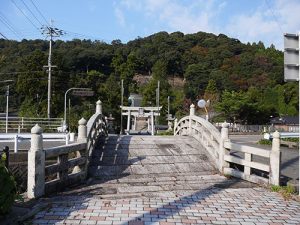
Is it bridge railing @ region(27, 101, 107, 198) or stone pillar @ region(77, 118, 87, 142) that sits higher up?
stone pillar @ region(77, 118, 87, 142)

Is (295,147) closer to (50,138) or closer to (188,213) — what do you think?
(50,138)

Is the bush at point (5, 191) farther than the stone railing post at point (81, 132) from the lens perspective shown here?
No

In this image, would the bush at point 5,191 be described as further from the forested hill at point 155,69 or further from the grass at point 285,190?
the forested hill at point 155,69

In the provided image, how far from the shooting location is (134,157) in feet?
35.7

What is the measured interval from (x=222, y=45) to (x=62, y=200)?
101 m

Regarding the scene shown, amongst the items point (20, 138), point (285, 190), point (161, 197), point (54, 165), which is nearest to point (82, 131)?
point (54, 165)

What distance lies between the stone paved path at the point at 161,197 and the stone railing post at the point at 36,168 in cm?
29

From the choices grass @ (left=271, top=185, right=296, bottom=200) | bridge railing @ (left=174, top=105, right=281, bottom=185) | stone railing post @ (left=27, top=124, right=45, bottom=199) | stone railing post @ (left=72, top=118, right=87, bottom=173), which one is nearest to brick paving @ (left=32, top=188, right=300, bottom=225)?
grass @ (left=271, top=185, right=296, bottom=200)

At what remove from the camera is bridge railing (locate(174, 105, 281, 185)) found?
8258 millimetres

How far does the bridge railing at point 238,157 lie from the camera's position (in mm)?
8258

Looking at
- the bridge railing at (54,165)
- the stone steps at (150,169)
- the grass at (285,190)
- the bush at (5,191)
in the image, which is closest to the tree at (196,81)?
the stone steps at (150,169)

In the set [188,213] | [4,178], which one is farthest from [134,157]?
[4,178]

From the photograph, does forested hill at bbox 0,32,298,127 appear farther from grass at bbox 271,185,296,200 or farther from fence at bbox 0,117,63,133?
grass at bbox 271,185,296,200

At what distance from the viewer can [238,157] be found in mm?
10328
